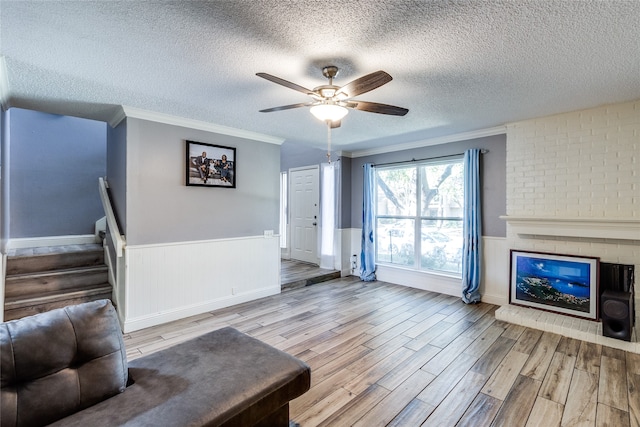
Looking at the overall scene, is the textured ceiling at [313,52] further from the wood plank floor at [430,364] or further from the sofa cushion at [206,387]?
the wood plank floor at [430,364]

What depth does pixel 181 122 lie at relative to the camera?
3697 millimetres

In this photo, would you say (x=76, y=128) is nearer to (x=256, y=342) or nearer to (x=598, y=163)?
(x=256, y=342)

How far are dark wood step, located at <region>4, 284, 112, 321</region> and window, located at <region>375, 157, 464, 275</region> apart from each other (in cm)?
431

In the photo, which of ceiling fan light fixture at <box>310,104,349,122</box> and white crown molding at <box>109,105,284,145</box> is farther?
white crown molding at <box>109,105,284,145</box>

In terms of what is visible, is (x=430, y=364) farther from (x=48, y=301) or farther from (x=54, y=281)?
(x=54, y=281)

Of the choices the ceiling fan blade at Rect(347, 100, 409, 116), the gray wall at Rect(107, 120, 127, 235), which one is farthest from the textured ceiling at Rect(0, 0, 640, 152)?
the gray wall at Rect(107, 120, 127, 235)

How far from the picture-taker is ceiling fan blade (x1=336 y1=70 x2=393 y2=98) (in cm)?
191

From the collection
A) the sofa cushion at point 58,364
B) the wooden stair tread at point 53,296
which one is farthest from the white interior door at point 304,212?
the sofa cushion at point 58,364

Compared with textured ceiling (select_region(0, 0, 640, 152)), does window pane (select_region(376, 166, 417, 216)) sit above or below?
below

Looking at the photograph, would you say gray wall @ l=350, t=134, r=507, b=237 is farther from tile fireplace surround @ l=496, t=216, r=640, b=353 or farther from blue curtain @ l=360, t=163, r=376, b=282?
blue curtain @ l=360, t=163, r=376, b=282

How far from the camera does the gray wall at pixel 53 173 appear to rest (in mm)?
4477

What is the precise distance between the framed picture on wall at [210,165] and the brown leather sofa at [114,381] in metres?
2.55

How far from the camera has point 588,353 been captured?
2.81 meters

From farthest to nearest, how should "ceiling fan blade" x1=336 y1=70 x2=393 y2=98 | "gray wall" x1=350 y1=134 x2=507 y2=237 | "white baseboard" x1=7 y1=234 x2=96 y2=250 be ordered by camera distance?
"white baseboard" x1=7 y1=234 x2=96 y2=250, "gray wall" x1=350 y1=134 x2=507 y2=237, "ceiling fan blade" x1=336 y1=70 x2=393 y2=98
